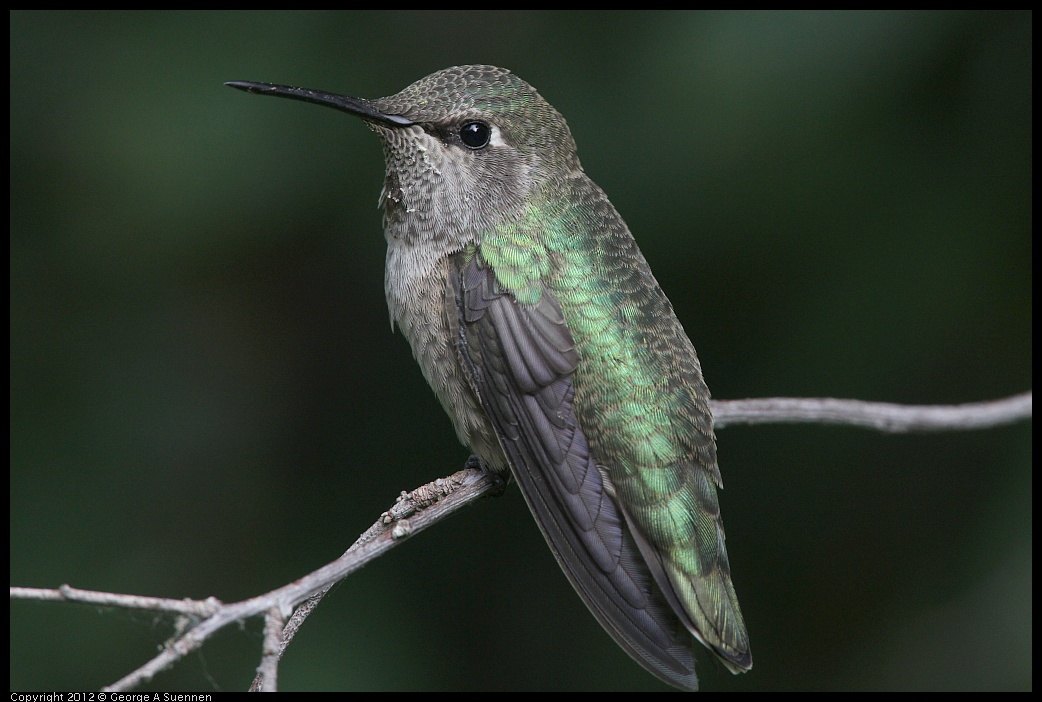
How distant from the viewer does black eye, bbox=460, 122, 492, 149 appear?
258cm

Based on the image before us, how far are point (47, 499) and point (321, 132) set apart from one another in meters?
1.56

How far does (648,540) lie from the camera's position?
2.36 metres

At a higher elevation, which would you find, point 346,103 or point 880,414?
point 346,103

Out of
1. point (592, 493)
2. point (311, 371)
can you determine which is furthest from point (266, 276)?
point (592, 493)

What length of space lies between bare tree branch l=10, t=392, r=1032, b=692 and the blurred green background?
0.85 m

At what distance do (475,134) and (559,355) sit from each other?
68 centimetres

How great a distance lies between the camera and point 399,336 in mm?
3596

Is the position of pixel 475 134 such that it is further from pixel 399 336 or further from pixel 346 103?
pixel 399 336

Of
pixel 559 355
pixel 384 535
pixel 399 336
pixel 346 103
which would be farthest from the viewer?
pixel 399 336

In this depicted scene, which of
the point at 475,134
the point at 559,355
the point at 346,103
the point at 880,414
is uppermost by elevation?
the point at 346,103

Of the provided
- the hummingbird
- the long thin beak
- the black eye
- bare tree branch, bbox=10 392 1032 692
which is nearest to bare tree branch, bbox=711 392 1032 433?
bare tree branch, bbox=10 392 1032 692

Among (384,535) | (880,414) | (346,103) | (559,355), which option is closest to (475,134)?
(346,103)

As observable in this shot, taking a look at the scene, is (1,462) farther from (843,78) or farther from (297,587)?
(843,78)

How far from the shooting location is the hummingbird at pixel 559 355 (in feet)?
7.70
